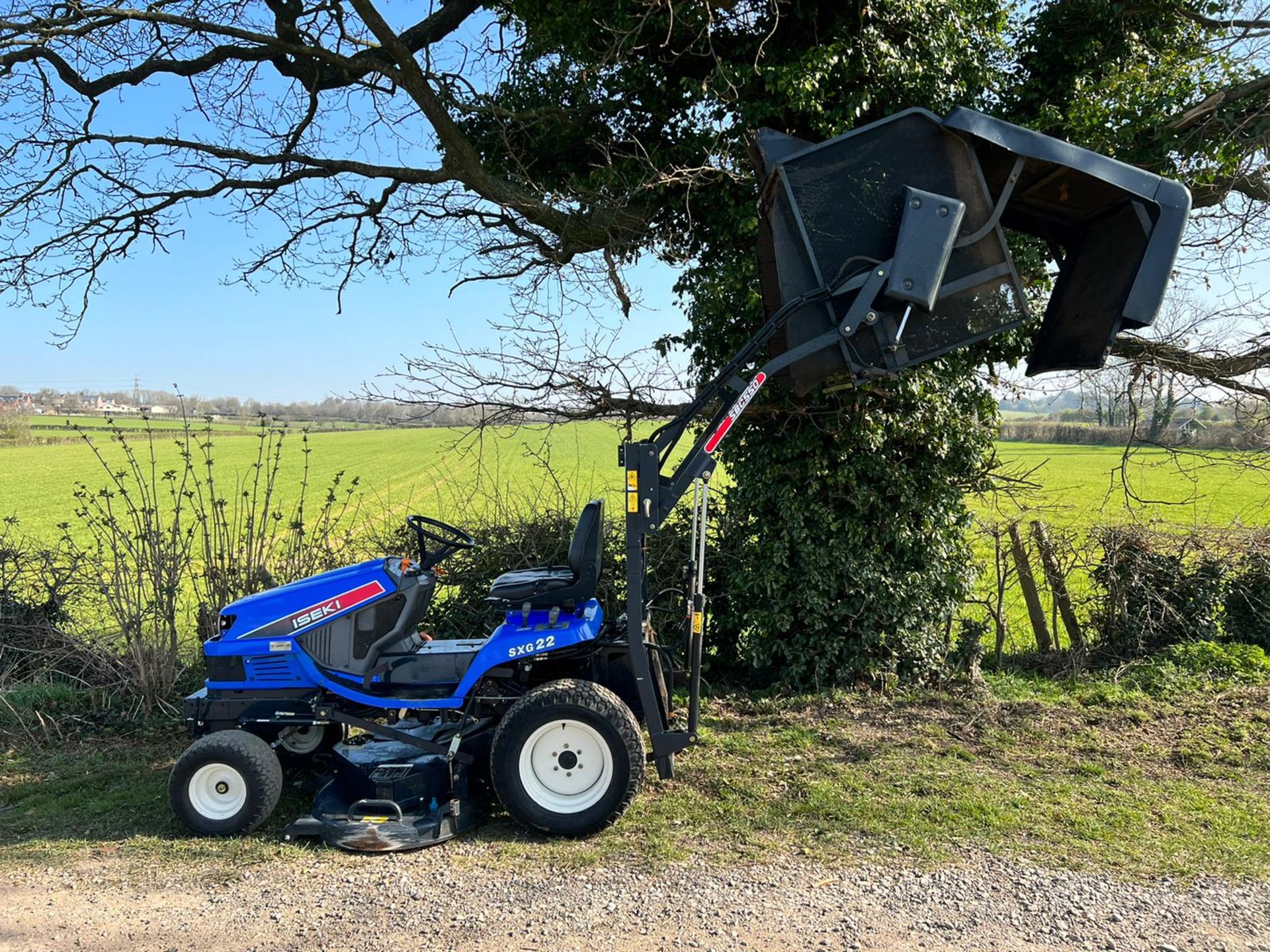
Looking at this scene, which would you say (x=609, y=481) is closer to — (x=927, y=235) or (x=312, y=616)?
Answer: (x=312, y=616)

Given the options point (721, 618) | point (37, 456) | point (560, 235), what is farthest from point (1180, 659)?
point (37, 456)

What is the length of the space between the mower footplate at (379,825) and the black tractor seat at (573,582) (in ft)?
3.53

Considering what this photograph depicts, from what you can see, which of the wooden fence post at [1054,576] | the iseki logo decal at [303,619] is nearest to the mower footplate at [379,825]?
the iseki logo decal at [303,619]

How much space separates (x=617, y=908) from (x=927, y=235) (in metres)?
3.33

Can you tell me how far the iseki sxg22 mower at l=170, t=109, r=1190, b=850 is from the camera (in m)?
Result: 4.41

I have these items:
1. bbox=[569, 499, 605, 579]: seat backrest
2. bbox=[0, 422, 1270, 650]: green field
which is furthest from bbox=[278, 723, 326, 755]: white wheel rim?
bbox=[0, 422, 1270, 650]: green field

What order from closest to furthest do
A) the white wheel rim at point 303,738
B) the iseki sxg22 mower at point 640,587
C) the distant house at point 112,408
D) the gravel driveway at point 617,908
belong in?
the gravel driveway at point 617,908 → the iseki sxg22 mower at point 640,587 → the white wheel rim at point 303,738 → the distant house at point 112,408

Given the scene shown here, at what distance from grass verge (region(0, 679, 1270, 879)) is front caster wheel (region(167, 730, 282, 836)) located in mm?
116

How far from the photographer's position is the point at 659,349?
796 centimetres

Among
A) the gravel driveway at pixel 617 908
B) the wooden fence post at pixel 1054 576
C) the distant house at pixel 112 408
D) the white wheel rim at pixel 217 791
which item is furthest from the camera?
the wooden fence post at pixel 1054 576

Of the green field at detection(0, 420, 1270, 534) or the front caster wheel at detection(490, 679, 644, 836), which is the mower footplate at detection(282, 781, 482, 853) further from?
the green field at detection(0, 420, 1270, 534)

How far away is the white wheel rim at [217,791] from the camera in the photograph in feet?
15.2

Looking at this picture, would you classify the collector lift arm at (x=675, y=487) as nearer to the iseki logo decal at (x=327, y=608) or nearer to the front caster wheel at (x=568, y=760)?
the front caster wheel at (x=568, y=760)

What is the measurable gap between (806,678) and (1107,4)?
598 centimetres
